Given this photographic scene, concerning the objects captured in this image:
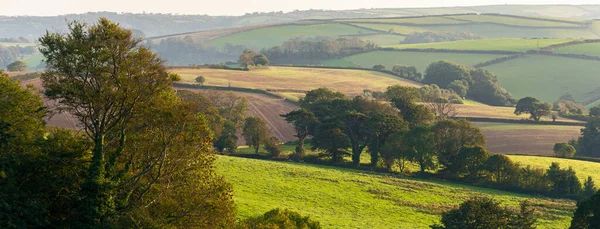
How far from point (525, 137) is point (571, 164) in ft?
Result: 85.5

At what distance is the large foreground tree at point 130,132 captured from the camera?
98.8 ft

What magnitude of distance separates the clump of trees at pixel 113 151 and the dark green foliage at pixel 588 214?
26763 mm

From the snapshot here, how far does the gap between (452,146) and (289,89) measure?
75405mm

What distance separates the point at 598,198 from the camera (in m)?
42.3

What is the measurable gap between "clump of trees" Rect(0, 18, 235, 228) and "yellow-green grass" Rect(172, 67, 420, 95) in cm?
12087

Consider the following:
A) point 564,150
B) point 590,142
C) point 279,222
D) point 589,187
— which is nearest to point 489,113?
point 590,142

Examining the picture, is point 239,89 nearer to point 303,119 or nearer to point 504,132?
point 303,119

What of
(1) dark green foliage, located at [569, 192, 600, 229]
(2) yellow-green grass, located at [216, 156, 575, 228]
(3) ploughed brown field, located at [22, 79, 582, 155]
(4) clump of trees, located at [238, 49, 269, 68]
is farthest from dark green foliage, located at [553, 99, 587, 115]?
(1) dark green foliage, located at [569, 192, 600, 229]

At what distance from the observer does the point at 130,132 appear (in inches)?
1283

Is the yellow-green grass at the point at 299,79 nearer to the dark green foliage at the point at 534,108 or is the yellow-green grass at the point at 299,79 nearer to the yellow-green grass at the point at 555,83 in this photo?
the yellow-green grass at the point at 555,83

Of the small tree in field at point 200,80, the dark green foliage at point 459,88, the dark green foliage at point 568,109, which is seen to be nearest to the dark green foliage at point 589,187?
the dark green foliage at point 568,109

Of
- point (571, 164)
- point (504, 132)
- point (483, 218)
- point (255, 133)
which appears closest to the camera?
point (483, 218)

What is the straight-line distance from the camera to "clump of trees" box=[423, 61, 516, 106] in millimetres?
174875

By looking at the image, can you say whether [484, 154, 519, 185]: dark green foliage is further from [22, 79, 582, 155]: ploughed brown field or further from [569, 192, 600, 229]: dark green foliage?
[569, 192, 600, 229]: dark green foliage
